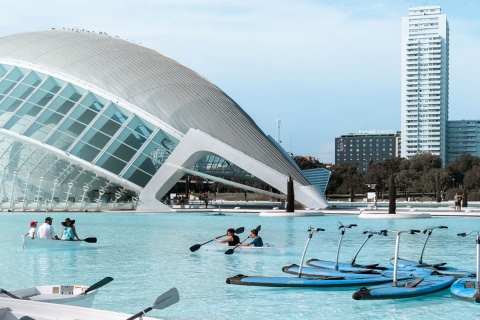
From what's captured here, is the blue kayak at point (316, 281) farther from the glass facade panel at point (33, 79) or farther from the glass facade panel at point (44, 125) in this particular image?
the glass facade panel at point (33, 79)

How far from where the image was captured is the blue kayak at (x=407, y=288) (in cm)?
1508

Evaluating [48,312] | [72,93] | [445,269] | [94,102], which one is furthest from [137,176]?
[48,312]

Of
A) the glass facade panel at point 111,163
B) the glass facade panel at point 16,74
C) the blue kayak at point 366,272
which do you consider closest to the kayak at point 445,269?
Answer: the blue kayak at point 366,272

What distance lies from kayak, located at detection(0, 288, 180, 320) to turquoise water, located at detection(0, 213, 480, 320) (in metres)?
4.82

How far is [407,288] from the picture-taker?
15.7 m

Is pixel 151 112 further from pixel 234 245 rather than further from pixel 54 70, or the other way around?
pixel 234 245

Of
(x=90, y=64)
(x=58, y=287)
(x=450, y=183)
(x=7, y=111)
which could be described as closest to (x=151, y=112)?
(x=90, y=64)

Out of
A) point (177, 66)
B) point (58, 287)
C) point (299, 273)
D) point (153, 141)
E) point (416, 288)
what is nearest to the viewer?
point (58, 287)

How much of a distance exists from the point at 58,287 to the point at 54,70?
4170 cm

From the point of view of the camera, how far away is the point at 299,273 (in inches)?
703

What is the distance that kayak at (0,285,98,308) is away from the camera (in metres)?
11.5

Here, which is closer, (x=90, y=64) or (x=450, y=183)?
(x=90, y=64)

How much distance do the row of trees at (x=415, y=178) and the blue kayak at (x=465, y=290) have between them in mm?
80070

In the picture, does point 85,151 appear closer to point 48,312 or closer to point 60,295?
point 60,295
